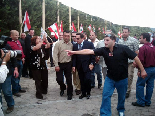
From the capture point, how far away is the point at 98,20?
80.6ft

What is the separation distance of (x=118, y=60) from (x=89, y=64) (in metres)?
1.77

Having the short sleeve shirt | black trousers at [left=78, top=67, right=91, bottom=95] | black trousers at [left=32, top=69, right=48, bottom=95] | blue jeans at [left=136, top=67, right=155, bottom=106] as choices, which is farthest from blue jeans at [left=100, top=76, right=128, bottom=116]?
black trousers at [left=32, top=69, right=48, bottom=95]

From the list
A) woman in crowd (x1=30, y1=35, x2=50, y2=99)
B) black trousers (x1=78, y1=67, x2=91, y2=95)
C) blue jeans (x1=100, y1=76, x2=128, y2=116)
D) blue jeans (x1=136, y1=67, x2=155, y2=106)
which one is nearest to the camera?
blue jeans (x1=100, y1=76, x2=128, y2=116)

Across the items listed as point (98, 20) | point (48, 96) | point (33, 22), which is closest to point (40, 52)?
point (48, 96)

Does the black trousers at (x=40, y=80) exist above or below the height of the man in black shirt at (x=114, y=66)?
below

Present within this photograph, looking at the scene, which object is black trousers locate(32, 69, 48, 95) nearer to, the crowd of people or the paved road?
the crowd of people

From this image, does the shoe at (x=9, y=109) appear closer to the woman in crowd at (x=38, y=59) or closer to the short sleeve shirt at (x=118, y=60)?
the woman in crowd at (x=38, y=59)

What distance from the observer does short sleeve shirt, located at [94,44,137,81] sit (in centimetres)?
380

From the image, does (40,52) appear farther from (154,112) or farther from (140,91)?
(154,112)

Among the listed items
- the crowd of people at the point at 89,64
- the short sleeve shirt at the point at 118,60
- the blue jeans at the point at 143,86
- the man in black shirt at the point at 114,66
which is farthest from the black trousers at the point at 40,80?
the blue jeans at the point at 143,86

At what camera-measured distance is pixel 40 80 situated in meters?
5.60

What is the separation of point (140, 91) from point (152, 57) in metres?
0.96

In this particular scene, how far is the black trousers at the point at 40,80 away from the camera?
550cm

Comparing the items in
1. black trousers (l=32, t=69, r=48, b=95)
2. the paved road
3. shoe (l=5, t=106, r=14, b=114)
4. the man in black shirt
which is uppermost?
the man in black shirt
